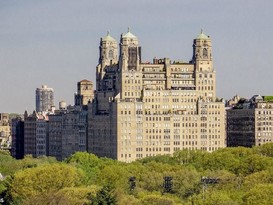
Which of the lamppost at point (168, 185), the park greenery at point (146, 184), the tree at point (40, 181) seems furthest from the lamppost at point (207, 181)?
the tree at point (40, 181)

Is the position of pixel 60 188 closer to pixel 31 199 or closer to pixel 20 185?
pixel 20 185

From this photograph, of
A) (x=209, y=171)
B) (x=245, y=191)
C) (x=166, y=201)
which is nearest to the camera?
(x=166, y=201)

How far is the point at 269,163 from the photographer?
186 metres

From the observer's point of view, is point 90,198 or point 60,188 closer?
point 90,198

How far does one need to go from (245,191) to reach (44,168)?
30.0 m

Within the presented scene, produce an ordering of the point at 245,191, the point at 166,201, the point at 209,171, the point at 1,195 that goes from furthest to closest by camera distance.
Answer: the point at 209,171
the point at 1,195
the point at 245,191
the point at 166,201

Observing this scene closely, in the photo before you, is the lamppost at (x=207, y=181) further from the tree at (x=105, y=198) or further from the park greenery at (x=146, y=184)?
the tree at (x=105, y=198)

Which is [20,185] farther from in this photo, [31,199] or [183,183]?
[183,183]

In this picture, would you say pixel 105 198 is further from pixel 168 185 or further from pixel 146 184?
pixel 146 184

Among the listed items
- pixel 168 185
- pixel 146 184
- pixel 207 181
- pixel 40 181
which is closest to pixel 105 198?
pixel 40 181

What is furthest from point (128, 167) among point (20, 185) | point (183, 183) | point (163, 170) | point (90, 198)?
point (90, 198)

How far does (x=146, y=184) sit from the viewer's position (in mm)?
173500

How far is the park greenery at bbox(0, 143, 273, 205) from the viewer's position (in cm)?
14162

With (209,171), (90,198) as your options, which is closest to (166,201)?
(90,198)
